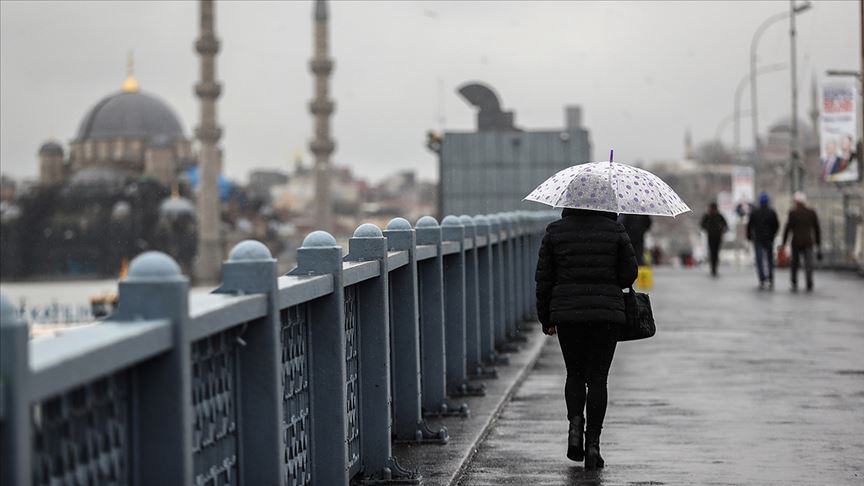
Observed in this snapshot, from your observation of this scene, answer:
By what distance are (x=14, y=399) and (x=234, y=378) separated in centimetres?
225

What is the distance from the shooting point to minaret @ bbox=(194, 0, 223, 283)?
497 ft

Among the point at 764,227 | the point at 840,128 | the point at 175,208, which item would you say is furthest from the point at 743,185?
the point at 175,208

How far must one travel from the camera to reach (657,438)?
32.3ft

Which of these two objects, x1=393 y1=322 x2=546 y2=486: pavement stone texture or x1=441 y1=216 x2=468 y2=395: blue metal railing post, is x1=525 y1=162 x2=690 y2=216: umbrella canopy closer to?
x1=393 y1=322 x2=546 y2=486: pavement stone texture

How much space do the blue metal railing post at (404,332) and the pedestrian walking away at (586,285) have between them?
881 millimetres

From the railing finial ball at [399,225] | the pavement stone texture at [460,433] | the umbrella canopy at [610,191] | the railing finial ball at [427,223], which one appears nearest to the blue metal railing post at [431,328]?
the railing finial ball at [427,223]

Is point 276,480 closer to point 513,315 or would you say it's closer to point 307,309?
point 307,309

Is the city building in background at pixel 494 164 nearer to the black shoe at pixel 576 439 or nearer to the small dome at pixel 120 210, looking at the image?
the black shoe at pixel 576 439

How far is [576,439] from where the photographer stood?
8719 mm

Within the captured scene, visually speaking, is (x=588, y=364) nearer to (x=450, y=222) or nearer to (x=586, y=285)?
(x=586, y=285)

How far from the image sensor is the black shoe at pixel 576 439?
28.6 feet

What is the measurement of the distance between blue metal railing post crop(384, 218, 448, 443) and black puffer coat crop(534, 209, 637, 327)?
1.05 meters

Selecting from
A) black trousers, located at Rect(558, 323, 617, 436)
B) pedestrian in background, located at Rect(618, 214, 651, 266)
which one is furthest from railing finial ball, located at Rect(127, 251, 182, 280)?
pedestrian in background, located at Rect(618, 214, 651, 266)

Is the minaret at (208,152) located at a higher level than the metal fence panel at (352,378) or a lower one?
higher
